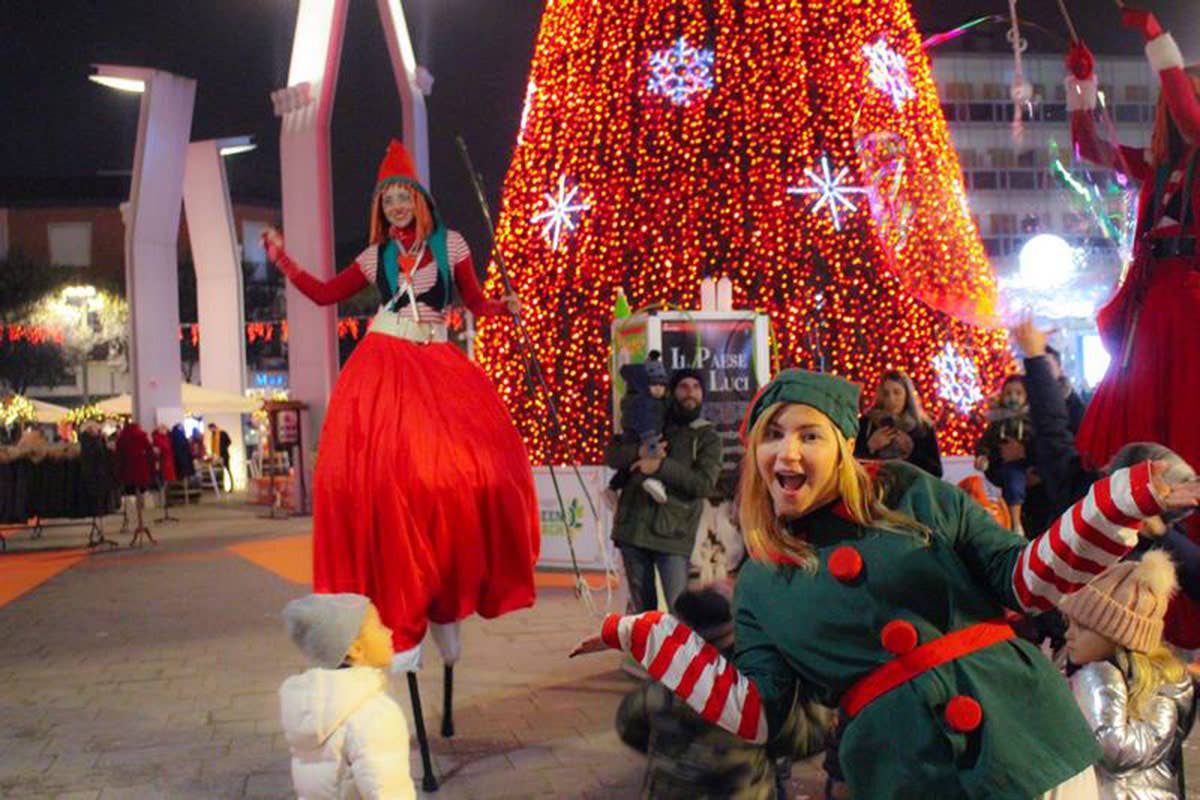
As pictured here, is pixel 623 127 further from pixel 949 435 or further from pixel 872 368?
pixel 949 435

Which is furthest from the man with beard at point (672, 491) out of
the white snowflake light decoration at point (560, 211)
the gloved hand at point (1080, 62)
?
the white snowflake light decoration at point (560, 211)

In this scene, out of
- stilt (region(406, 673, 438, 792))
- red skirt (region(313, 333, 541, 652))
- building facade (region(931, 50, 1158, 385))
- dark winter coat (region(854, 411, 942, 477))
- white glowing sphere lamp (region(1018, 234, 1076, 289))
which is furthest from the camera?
building facade (region(931, 50, 1158, 385))

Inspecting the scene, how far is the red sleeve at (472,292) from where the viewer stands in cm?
586

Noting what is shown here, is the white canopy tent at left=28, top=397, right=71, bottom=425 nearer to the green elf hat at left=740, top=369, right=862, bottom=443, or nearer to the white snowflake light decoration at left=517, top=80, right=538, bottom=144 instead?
the white snowflake light decoration at left=517, top=80, right=538, bottom=144

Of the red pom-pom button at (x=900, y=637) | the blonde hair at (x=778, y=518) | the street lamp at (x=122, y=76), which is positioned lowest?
the red pom-pom button at (x=900, y=637)

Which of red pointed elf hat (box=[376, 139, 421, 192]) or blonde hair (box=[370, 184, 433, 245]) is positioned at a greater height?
red pointed elf hat (box=[376, 139, 421, 192])

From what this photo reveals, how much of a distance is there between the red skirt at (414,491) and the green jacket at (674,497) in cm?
134

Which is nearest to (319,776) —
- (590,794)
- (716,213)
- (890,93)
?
(590,794)

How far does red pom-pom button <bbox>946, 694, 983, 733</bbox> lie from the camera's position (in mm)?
2289

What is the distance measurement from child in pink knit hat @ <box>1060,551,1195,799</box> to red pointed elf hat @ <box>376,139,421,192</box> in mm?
3396

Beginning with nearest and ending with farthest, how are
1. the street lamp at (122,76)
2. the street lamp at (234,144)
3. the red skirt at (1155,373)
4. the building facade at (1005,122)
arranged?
the red skirt at (1155,373)
the street lamp at (122,76)
the street lamp at (234,144)
the building facade at (1005,122)

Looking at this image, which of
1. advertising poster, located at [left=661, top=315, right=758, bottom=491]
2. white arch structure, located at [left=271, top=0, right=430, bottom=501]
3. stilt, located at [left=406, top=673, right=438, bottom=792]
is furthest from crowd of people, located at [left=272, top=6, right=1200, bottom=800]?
white arch structure, located at [left=271, top=0, right=430, bottom=501]

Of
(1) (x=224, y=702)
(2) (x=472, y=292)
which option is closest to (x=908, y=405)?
(2) (x=472, y=292)

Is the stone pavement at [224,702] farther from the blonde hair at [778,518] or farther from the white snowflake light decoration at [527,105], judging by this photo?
the white snowflake light decoration at [527,105]
